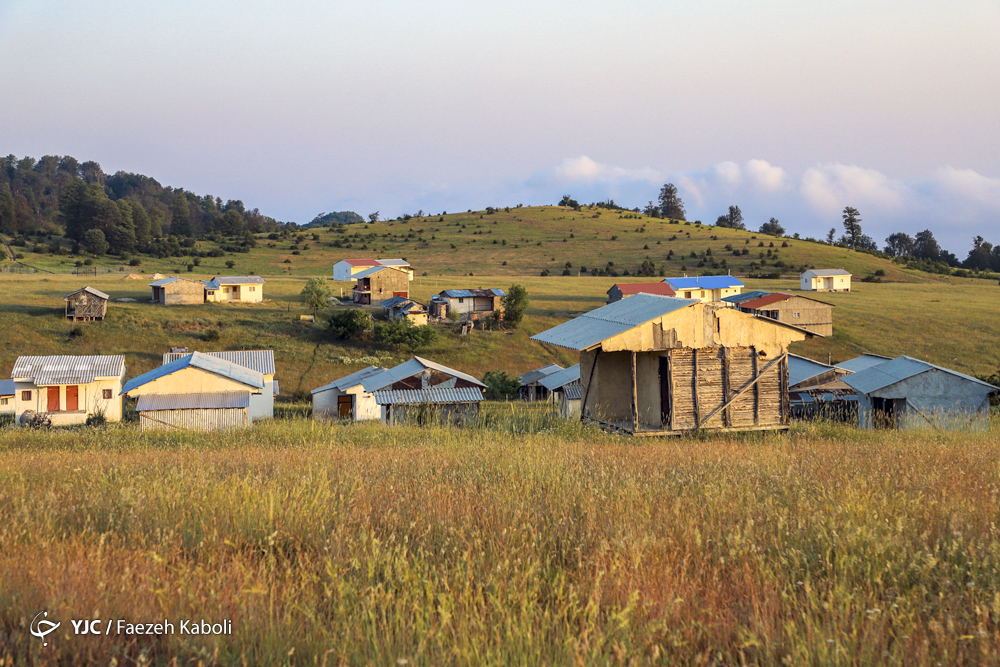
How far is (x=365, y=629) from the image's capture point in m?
2.61

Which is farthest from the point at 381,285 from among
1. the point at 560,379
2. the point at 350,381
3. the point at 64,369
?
the point at 64,369

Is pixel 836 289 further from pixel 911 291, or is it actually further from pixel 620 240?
pixel 620 240

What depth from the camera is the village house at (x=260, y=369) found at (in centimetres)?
3819

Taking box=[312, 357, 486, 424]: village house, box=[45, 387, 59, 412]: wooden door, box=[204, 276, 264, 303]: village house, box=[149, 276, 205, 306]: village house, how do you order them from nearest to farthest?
box=[312, 357, 486, 424]: village house < box=[45, 387, 59, 412]: wooden door < box=[149, 276, 205, 306]: village house < box=[204, 276, 264, 303]: village house

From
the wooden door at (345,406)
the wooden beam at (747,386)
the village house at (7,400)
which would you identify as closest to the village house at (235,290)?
the village house at (7,400)

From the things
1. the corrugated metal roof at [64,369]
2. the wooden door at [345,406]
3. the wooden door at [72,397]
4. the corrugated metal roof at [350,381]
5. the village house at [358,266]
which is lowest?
the wooden door at [345,406]

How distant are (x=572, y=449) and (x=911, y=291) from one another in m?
93.0

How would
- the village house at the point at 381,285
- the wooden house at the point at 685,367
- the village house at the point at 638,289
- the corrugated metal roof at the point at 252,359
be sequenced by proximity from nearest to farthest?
the wooden house at the point at 685,367
the corrugated metal roof at the point at 252,359
the village house at the point at 638,289
the village house at the point at 381,285

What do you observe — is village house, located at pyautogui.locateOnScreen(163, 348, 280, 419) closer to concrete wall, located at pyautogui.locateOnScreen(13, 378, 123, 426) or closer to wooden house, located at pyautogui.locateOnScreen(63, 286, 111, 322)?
concrete wall, located at pyautogui.locateOnScreen(13, 378, 123, 426)

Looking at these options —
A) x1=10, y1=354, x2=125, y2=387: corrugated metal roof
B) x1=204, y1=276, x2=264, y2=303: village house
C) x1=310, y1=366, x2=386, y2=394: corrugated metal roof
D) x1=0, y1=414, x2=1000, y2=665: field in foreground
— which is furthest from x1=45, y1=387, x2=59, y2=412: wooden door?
x1=0, y1=414, x2=1000, y2=665: field in foreground

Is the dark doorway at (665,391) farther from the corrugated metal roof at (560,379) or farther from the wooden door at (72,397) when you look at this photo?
the wooden door at (72,397)

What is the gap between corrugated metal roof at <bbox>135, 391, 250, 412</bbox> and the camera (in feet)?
105

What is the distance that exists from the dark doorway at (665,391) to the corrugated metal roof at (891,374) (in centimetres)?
1193

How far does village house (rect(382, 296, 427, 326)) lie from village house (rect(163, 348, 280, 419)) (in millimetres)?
19996
